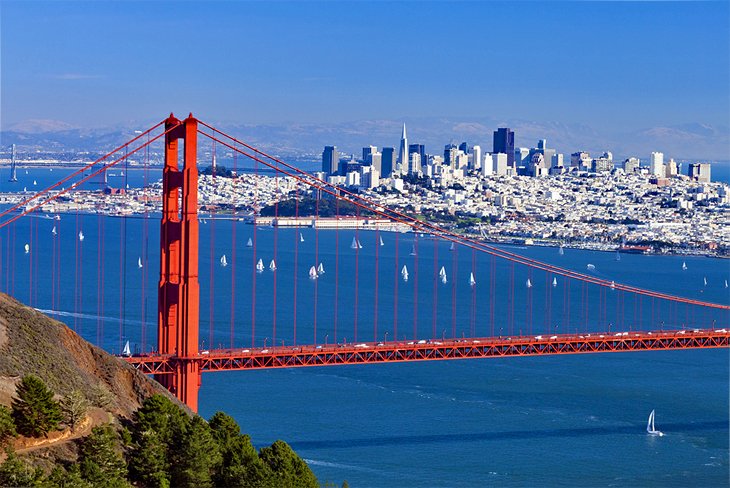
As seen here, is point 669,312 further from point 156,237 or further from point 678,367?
point 156,237

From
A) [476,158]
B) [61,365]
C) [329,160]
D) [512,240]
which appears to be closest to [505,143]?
[476,158]

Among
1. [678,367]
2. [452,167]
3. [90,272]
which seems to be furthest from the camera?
[452,167]

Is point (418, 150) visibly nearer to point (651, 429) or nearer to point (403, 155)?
point (403, 155)

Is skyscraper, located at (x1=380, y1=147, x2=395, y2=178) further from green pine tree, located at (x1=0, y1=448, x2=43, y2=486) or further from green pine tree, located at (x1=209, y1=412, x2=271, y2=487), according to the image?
green pine tree, located at (x1=0, y1=448, x2=43, y2=486)

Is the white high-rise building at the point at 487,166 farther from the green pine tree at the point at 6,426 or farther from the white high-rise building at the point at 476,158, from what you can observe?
the green pine tree at the point at 6,426

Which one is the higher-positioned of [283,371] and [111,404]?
Answer: [111,404]

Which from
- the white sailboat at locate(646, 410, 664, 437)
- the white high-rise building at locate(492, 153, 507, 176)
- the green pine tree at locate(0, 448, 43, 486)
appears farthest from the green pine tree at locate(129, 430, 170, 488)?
the white high-rise building at locate(492, 153, 507, 176)

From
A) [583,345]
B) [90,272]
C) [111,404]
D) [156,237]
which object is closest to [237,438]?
[111,404]
